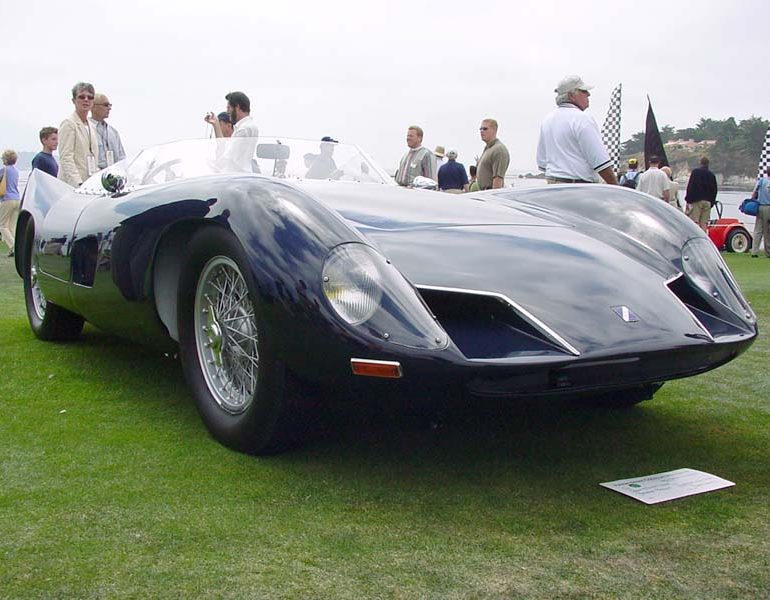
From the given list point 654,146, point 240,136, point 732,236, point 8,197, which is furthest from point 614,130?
point 240,136

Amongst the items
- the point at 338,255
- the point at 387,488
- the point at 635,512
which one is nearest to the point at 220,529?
the point at 387,488

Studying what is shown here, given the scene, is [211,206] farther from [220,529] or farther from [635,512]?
[635,512]

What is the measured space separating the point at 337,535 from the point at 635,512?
31.5 inches

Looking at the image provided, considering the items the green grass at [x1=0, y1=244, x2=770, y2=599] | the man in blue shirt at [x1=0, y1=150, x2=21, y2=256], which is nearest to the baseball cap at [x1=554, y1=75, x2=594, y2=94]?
the green grass at [x1=0, y1=244, x2=770, y2=599]

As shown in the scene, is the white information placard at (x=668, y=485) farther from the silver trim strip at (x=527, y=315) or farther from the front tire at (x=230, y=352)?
the front tire at (x=230, y=352)

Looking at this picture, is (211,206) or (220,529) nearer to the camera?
(220,529)

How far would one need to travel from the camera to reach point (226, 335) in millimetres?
3061

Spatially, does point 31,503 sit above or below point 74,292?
below

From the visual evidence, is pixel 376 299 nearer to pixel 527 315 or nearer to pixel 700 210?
pixel 527 315

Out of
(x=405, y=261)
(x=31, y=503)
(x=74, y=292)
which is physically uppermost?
(x=405, y=261)

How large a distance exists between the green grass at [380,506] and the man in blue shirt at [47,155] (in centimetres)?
697

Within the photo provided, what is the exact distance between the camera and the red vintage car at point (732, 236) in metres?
16.4

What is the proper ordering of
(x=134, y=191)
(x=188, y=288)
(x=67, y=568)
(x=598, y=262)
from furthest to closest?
1. (x=134, y=191)
2. (x=188, y=288)
3. (x=598, y=262)
4. (x=67, y=568)

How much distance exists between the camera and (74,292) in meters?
4.02
